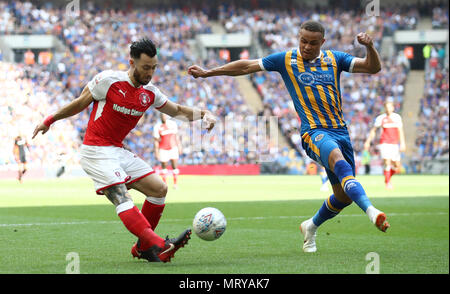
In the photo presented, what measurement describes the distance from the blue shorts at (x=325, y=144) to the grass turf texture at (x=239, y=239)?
98 centimetres

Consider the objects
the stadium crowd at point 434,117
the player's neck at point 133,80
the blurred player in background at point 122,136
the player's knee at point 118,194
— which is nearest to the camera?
the blurred player in background at point 122,136

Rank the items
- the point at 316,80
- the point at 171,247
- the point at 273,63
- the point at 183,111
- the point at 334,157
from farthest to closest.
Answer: the point at 273,63 → the point at 316,80 → the point at 183,111 → the point at 334,157 → the point at 171,247

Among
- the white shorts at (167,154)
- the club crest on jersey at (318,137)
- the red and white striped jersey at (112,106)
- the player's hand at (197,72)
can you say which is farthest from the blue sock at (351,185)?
the white shorts at (167,154)

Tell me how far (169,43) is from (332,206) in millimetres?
33337

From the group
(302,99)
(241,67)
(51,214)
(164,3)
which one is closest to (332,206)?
(302,99)

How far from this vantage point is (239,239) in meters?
8.91

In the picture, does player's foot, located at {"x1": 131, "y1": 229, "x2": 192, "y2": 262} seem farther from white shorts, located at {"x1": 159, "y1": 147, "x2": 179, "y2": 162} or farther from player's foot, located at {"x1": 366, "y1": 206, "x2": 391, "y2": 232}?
white shorts, located at {"x1": 159, "y1": 147, "x2": 179, "y2": 162}

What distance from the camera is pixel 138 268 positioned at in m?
6.36

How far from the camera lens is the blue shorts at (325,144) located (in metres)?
7.17

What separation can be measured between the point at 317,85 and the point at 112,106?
217 cm

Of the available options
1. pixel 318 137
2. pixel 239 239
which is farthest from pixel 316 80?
pixel 239 239

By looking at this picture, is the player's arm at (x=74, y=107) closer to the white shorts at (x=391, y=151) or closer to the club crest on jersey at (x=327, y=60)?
the club crest on jersey at (x=327, y=60)

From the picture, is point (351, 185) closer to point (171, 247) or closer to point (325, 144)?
point (325, 144)
